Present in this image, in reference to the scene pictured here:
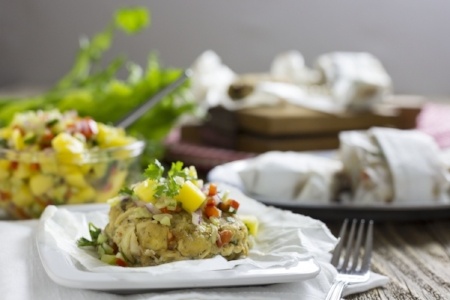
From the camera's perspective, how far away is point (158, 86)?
8.82ft

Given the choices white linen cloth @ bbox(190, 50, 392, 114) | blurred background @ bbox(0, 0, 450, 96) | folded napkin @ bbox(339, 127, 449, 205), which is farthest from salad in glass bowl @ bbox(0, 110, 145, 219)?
blurred background @ bbox(0, 0, 450, 96)

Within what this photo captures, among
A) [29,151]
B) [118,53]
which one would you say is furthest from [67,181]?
[118,53]

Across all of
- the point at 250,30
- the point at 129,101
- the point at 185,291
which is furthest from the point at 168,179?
the point at 250,30

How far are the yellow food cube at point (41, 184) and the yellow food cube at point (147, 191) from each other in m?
0.51

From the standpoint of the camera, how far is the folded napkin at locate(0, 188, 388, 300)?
1.26 m

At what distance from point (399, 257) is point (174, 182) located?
22.7 inches

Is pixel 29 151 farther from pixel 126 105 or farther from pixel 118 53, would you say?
pixel 118 53

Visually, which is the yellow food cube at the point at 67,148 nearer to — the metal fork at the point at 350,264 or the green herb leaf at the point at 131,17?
the metal fork at the point at 350,264

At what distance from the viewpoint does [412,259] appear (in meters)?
1.76

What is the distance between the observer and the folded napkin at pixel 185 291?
1258mm

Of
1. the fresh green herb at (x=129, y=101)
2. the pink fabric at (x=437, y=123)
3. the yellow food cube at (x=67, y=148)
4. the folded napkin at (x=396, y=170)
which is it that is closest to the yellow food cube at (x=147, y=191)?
the yellow food cube at (x=67, y=148)

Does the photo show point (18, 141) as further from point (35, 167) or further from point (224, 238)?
point (224, 238)

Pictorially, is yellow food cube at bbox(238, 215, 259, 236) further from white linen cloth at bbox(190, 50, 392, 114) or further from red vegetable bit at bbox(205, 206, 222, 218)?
white linen cloth at bbox(190, 50, 392, 114)

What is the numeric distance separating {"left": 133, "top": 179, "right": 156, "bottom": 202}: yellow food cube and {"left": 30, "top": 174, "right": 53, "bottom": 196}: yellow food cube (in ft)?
1.68
